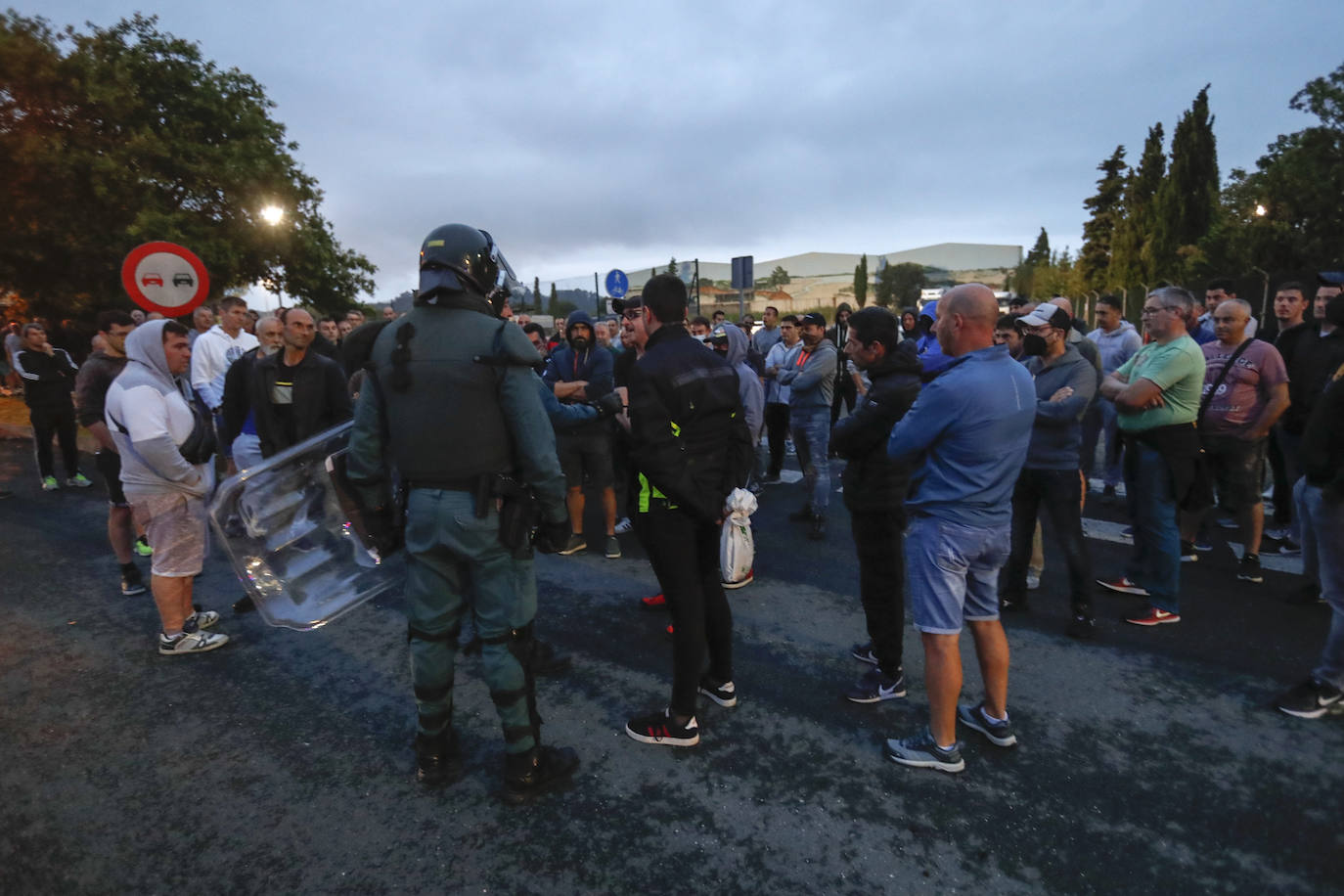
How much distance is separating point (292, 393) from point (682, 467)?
3.35 meters

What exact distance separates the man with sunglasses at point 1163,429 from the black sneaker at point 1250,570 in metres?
1.00

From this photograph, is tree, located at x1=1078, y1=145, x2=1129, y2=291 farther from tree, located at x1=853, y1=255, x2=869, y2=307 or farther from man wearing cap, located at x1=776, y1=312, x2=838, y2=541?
man wearing cap, located at x1=776, y1=312, x2=838, y2=541

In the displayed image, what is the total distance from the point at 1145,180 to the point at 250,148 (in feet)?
160

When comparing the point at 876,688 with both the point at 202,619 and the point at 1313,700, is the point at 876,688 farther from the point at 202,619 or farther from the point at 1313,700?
the point at 202,619

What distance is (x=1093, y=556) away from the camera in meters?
5.23

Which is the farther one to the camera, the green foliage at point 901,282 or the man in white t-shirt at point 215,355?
the green foliage at point 901,282

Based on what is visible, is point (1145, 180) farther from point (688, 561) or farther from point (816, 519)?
point (688, 561)

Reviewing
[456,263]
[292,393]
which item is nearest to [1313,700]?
[456,263]

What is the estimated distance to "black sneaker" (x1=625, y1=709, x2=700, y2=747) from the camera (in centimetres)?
306

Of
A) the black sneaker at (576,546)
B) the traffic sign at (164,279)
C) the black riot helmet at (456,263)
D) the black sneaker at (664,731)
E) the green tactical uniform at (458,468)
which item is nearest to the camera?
the green tactical uniform at (458,468)

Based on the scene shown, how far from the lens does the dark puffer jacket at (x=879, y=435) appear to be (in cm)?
322

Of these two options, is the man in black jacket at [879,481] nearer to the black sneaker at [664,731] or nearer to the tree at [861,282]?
the black sneaker at [664,731]

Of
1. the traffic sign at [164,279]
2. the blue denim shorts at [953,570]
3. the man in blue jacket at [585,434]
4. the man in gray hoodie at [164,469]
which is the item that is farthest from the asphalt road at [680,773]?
the traffic sign at [164,279]

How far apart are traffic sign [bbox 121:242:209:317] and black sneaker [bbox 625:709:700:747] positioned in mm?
5655
